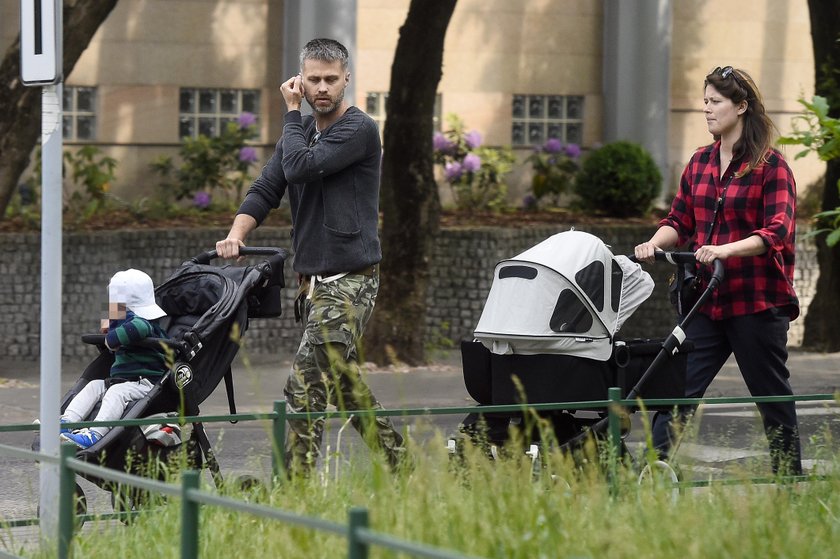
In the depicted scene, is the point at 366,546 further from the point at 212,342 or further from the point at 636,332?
the point at 636,332

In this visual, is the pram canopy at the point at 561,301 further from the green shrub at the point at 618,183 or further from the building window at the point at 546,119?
the building window at the point at 546,119

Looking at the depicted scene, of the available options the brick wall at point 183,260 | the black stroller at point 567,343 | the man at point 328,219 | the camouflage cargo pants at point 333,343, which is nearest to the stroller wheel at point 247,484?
the camouflage cargo pants at point 333,343

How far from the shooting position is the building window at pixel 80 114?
1961 centimetres

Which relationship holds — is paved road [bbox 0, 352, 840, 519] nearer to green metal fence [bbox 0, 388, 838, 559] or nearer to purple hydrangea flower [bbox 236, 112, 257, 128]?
green metal fence [bbox 0, 388, 838, 559]

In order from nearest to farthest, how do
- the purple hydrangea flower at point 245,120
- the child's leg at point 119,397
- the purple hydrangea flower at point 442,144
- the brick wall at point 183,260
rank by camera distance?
the child's leg at point 119,397 < the brick wall at point 183,260 < the purple hydrangea flower at point 245,120 < the purple hydrangea flower at point 442,144

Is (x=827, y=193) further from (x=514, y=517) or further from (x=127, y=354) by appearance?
(x=514, y=517)

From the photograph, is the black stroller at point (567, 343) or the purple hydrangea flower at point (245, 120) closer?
the black stroller at point (567, 343)

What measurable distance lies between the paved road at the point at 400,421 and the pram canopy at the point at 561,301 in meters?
0.53

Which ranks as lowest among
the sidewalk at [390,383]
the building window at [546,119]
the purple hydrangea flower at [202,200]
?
the sidewalk at [390,383]

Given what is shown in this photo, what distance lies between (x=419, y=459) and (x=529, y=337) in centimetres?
→ 183

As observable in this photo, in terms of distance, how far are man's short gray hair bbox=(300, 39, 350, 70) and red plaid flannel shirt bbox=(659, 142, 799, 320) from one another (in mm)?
1793

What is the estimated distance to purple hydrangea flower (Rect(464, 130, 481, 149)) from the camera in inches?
818

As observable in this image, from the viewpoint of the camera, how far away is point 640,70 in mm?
23031

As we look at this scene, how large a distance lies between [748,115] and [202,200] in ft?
38.5
